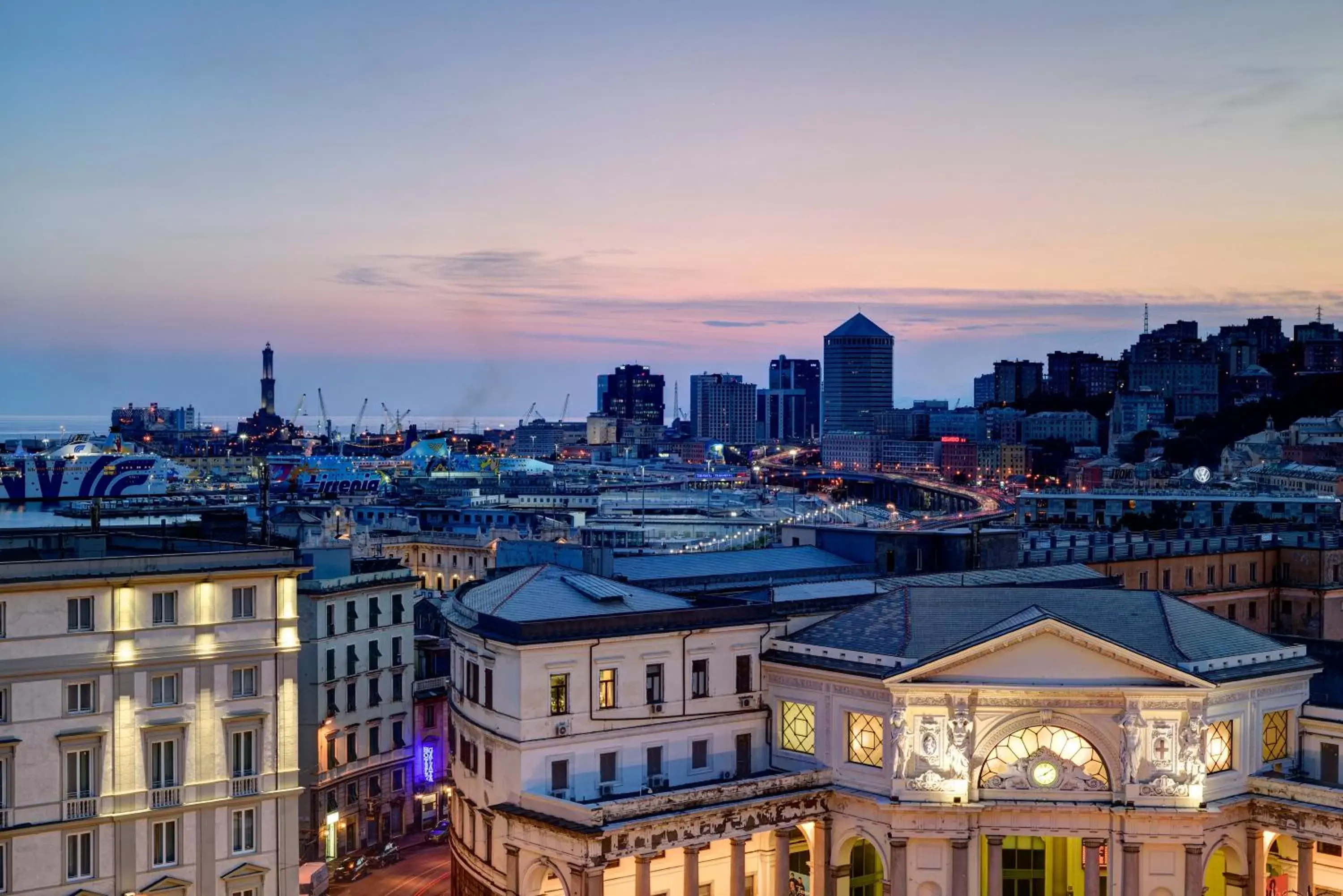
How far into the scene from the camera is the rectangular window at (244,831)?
5319 cm

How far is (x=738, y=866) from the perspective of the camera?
60406mm

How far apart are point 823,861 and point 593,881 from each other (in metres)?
11.4

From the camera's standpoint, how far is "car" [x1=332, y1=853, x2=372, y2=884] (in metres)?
72.3

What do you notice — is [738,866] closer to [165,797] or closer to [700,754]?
[700,754]

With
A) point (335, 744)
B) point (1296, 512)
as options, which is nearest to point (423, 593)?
point (335, 744)

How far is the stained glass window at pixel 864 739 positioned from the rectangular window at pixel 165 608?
26.7m

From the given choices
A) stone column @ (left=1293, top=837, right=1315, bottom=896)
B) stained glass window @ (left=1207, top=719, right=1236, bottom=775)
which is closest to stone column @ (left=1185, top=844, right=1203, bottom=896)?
stained glass window @ (left=1207, top=719, right=1236, bottom=775)

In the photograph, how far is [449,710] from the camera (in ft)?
222

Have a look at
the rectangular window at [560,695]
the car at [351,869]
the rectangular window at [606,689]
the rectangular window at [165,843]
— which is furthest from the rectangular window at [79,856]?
the car at [351,869]

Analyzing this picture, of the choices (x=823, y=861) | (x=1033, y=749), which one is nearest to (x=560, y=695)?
(x=823, y=861)

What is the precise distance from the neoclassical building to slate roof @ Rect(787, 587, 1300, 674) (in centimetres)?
14

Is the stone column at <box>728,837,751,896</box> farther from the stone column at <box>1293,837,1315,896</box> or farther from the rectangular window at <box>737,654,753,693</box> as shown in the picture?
the stone column at <box>1293,837,1315,896</box>

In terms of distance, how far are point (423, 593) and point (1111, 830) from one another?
66.4 metres

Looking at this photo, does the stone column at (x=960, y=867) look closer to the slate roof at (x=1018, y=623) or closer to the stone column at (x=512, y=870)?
the slate roof at (x=1018, y=623)
